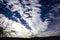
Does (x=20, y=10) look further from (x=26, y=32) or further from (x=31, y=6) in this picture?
(x=26, y=32)

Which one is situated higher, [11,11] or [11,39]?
[11,11]

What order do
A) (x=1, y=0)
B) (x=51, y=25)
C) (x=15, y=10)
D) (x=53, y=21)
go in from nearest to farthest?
(x=1, y=0) → (x=15, y=10) → (x=53, y=21) → (x=51, y=25)

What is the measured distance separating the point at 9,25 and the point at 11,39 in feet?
5.80

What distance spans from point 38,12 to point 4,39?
4.14 metres

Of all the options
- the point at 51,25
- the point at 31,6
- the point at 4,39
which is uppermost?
the point at 31,6

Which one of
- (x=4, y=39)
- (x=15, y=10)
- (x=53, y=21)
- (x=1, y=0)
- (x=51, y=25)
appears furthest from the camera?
(x=4, y=39)

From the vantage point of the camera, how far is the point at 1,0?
5180 mm

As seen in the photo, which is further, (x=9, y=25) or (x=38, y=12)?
(x=9, y=25)

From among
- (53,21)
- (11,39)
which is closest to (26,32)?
(11,39)

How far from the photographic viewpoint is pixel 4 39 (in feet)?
28.2

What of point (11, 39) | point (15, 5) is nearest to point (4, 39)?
point (11, 39)

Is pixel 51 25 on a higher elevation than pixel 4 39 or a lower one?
higher

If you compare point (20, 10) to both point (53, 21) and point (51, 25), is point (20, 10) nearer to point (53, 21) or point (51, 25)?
point (53, 21)

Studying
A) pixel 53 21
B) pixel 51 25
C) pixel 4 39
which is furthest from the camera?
pixel 4 39
